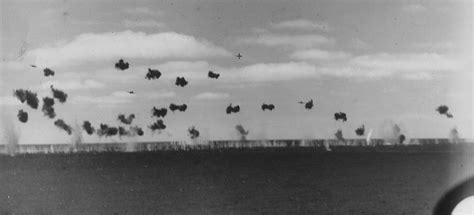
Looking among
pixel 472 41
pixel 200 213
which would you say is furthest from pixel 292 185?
pixel 472 41

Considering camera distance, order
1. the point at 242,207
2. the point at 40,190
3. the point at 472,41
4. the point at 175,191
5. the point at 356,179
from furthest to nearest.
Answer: the point at 356,179 → the point at 40,190 → the point at 175,191 → the point at 242,207 → the point at 472,41

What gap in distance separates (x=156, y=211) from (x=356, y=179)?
1800 inches

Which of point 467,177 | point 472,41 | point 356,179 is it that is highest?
point 472,41

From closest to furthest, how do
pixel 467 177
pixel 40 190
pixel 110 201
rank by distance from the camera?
pixel 467 177 < pixel 110 201 < pixel 40 190

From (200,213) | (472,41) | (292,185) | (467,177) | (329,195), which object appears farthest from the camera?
(292,185)

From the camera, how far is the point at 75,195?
187 feet

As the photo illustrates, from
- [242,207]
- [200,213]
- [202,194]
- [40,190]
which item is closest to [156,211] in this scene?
[200,213]

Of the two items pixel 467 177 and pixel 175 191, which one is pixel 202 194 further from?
pixel 467 177

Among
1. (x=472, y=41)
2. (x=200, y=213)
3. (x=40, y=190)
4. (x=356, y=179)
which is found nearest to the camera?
(x=472, y=41)

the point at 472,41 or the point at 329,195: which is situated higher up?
the point at 472,41

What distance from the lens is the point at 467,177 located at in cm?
235

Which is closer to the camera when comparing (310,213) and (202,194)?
(310,213)

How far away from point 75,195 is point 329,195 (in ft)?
93.3

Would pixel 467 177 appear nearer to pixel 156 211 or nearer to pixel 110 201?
pixel 156 211
